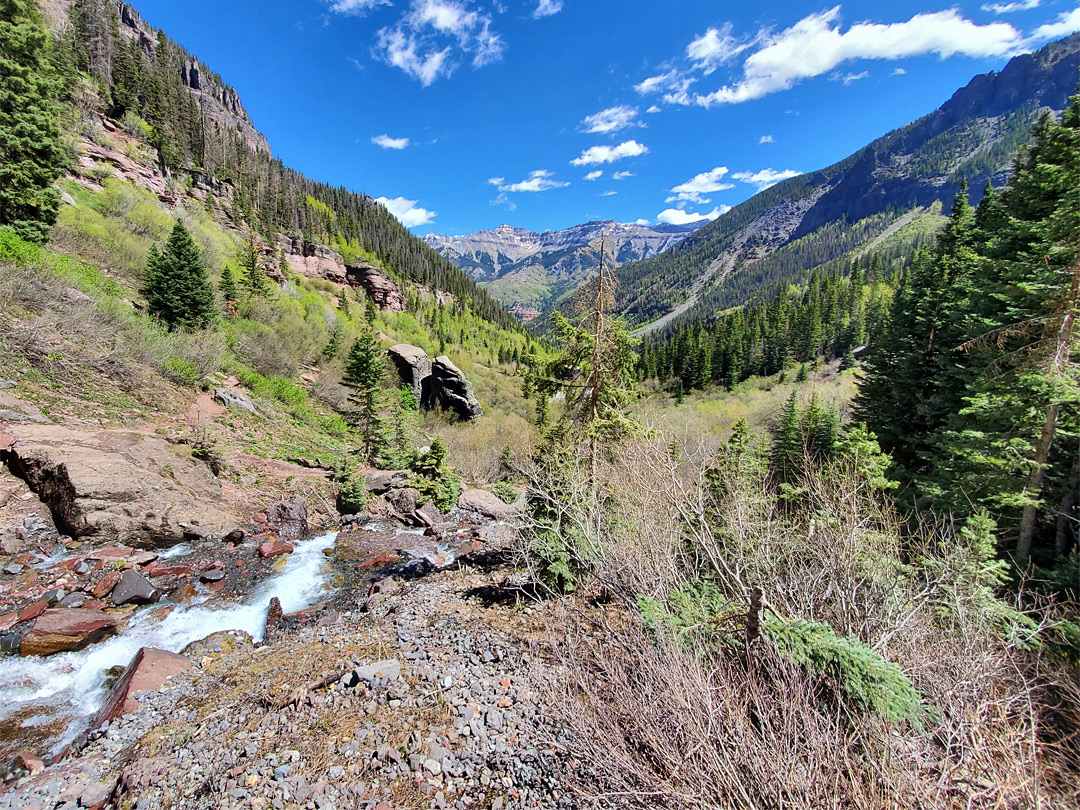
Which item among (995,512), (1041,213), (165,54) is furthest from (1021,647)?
(165,54)

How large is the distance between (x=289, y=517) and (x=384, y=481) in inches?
193

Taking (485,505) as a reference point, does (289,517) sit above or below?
above

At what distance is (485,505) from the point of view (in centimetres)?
1948

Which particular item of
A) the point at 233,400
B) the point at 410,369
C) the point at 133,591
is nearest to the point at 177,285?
the point at 233,400

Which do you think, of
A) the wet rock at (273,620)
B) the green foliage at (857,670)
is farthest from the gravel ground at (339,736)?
the green foliage at (857,670)

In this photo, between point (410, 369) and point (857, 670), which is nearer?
point (857, 670)

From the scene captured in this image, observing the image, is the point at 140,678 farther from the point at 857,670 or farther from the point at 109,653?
the point at 857,670

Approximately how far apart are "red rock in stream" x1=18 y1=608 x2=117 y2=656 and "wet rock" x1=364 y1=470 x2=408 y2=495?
992 cm

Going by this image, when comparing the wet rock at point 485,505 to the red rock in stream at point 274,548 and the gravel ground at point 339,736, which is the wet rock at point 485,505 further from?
the gravel ground at point 339,736

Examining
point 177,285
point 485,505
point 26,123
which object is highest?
point 26,123

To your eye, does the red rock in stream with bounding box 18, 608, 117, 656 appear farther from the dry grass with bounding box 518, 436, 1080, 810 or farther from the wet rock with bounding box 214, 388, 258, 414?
the wet rock with bounding box 214, 388, 258, 414

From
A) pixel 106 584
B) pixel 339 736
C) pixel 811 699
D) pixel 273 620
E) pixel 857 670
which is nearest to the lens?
pixel 857 670

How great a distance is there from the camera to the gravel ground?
4.64 meters

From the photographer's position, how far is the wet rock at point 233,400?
741 inches
